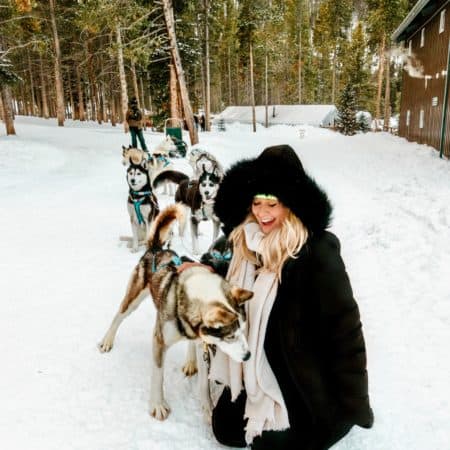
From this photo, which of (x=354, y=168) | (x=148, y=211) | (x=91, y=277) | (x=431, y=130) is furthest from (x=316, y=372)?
(x=431, y=130)

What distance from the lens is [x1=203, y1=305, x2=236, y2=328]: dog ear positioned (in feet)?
6.80

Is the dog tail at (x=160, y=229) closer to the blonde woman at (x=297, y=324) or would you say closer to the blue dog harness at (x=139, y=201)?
the blonde woman at (x=297, y=324)

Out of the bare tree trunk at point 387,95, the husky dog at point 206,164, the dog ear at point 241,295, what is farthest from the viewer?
the bare tree trunk at point 387,95

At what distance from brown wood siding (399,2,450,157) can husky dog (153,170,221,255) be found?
12.4 m

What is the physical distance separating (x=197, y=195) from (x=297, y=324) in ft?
13.1

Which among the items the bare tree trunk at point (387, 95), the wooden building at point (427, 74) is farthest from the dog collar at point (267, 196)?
the bare tree trunk at point (387, 95)

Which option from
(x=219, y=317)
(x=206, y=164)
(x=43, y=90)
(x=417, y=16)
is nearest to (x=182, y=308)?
(x=219, y=317)

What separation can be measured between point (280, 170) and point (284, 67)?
187 ft

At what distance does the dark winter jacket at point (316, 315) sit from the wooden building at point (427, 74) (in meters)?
15.0

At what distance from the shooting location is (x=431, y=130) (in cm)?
1745

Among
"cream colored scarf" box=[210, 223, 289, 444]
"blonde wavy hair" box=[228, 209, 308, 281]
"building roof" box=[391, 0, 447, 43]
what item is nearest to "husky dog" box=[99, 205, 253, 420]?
"cream colored scarf" box=[210, 223, 289, 444]

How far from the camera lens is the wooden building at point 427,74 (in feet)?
51.5

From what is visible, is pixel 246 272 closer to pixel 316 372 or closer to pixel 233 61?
pixel 316 372

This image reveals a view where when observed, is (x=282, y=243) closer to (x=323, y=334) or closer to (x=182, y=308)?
(x=323, y=334)
